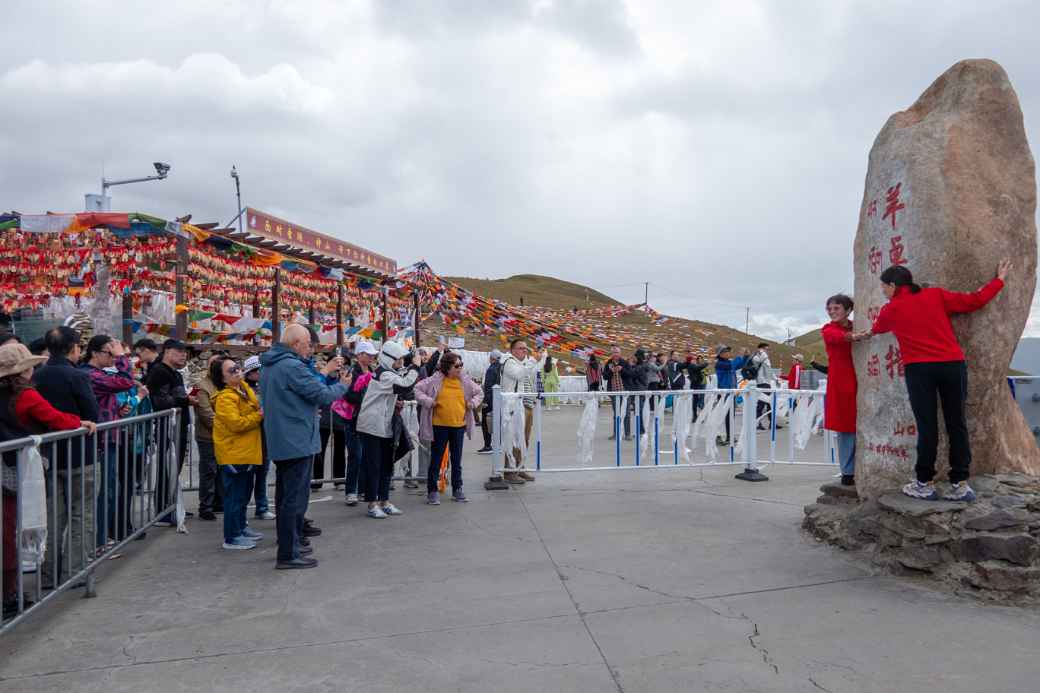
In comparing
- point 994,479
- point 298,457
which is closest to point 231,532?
point 298,457

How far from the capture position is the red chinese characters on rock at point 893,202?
5.45m

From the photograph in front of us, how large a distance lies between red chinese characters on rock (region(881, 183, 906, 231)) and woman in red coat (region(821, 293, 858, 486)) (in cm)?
110

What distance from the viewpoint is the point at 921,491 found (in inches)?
196

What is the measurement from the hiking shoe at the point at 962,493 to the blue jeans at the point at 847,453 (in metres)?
1.62

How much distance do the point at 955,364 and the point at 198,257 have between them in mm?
11485

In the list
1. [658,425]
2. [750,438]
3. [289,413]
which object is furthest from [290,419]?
[750,438]

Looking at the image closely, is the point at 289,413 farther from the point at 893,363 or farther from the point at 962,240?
the point at 962,240

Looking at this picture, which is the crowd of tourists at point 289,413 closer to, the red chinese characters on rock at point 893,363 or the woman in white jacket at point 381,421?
the woman in white jacket at point 381,421

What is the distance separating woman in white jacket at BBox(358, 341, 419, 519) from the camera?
7137 mm

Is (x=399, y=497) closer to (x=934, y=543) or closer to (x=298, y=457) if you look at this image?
(x=298, y=457)

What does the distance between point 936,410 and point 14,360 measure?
6.02 m

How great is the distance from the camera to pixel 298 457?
5566 millimetres

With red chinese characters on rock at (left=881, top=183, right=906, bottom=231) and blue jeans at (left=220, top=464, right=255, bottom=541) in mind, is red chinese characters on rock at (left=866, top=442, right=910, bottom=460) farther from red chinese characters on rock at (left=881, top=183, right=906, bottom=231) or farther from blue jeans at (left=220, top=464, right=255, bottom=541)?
blue jeans at (left=220, top=464, right=255, bottom=541)

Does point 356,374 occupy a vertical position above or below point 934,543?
above
